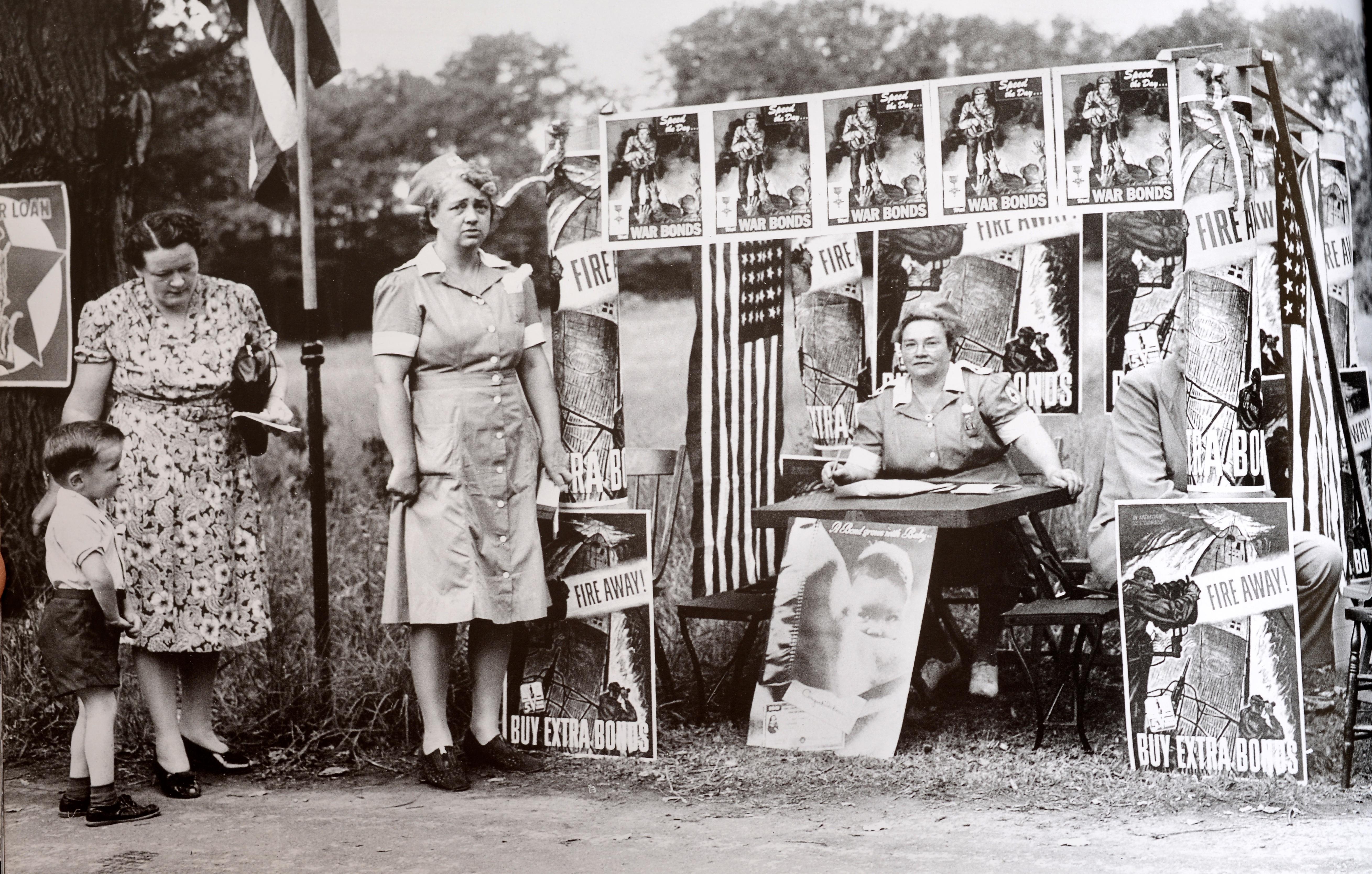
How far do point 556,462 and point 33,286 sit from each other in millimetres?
2113

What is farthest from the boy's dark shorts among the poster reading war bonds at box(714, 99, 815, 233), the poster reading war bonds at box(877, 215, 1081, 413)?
the poster reading war bonds at box(877, 215, 1081, 413)

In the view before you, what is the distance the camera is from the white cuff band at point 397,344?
5.01 meters

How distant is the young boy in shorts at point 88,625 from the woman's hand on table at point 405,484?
40.1 inches

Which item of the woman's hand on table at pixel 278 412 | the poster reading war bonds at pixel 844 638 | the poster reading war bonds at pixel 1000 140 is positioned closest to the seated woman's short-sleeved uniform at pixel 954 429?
the poster reading war bonds at pixel 844 638

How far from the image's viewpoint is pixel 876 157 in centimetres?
489

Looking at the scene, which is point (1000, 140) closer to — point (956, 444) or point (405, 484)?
point (956, 444)

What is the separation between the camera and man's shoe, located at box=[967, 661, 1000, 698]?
16.1 feet

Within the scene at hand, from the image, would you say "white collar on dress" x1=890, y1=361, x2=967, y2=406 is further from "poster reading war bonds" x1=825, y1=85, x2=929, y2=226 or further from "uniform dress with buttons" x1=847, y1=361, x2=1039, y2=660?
"poster reading war bonds" x1=825, y1=85, x2=929, y2=226

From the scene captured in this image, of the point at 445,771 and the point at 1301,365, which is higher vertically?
the point at 1301,365

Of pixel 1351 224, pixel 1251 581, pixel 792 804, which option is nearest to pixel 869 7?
pixel 1351 224

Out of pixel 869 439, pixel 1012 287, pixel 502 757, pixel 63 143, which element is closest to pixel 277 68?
pixel 63 143

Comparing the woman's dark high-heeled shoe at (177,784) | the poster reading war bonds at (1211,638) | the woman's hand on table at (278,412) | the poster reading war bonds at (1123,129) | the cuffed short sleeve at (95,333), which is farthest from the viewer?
the woman's hand on table at (278,412)

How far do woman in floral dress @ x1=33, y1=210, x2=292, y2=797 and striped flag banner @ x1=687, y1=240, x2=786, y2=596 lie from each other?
1.67m

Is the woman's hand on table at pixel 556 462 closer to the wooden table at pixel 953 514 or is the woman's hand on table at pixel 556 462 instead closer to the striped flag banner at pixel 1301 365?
the wooden table at pixel 953 514
